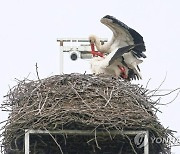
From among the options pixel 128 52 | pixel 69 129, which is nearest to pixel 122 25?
pixel 128 52

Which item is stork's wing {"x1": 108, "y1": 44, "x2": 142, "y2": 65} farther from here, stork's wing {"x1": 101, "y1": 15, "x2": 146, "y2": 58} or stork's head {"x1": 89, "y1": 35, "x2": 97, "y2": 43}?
stork's head {"x1": 89, "y1": 35, "x2": 97, "y2": 43}

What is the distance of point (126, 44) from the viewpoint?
11.8 metres

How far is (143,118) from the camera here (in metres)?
9.59

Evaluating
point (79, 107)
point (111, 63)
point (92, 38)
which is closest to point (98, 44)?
point (92, 38)

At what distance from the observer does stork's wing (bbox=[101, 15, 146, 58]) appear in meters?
11.5

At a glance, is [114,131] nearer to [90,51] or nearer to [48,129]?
[48,129]

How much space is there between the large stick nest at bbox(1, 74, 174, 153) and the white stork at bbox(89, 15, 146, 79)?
1.30m

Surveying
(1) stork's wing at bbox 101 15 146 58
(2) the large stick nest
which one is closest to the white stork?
(1) stork's wing at bbox 101 15 146 58

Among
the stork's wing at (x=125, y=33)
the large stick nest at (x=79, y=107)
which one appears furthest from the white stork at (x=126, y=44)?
the large stick nest at (x=79, y=107)

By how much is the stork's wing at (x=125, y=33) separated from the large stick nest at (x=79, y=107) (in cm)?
121

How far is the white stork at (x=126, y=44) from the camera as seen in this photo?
11617 millimetres

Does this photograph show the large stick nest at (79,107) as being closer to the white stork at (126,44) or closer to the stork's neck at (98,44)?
the white stork at (126,44)

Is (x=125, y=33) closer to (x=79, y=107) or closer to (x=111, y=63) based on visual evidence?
(x=111, y=63)

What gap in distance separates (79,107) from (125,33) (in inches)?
90.9
